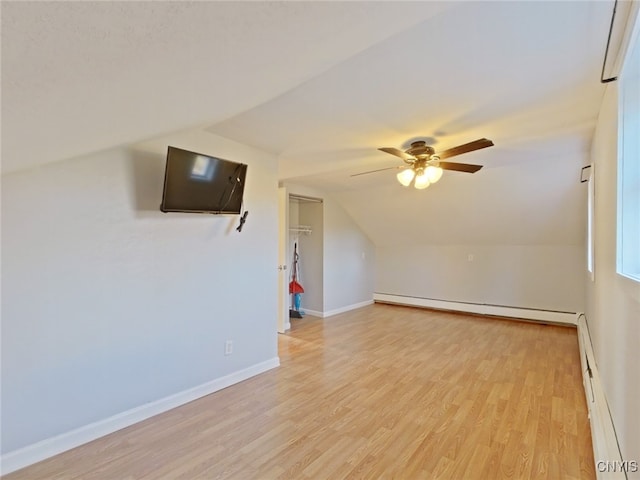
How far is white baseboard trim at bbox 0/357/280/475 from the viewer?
1912mm

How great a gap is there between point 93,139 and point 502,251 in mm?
5985

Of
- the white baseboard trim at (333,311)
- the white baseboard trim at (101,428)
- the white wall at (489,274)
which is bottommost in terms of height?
the white baseboard trim at (333,311)

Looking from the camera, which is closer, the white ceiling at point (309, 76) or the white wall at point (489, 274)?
the white ceiling at point (309, 76)

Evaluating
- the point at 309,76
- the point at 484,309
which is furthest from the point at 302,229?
the point at 309,76

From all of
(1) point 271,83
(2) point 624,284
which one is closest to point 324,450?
(2) point 624,284

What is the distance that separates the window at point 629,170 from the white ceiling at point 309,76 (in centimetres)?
20

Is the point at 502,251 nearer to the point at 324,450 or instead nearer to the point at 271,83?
the point at 324,450

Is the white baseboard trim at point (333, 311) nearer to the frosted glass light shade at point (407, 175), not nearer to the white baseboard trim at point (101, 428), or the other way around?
the white baseboard trim at point (101, 428)

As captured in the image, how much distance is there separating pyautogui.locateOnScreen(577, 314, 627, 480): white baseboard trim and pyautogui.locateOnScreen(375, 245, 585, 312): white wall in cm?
272

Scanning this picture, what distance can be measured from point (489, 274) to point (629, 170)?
450 centimetres

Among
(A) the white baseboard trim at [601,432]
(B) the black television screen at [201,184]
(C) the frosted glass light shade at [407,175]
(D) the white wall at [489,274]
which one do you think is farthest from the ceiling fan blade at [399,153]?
(D) the white wall at [489,274]

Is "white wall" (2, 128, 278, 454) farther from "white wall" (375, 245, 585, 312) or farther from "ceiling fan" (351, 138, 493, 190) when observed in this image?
"white wall" (375, 245, 585, 312)

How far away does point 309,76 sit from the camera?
5.57 feet

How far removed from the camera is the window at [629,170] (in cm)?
167
